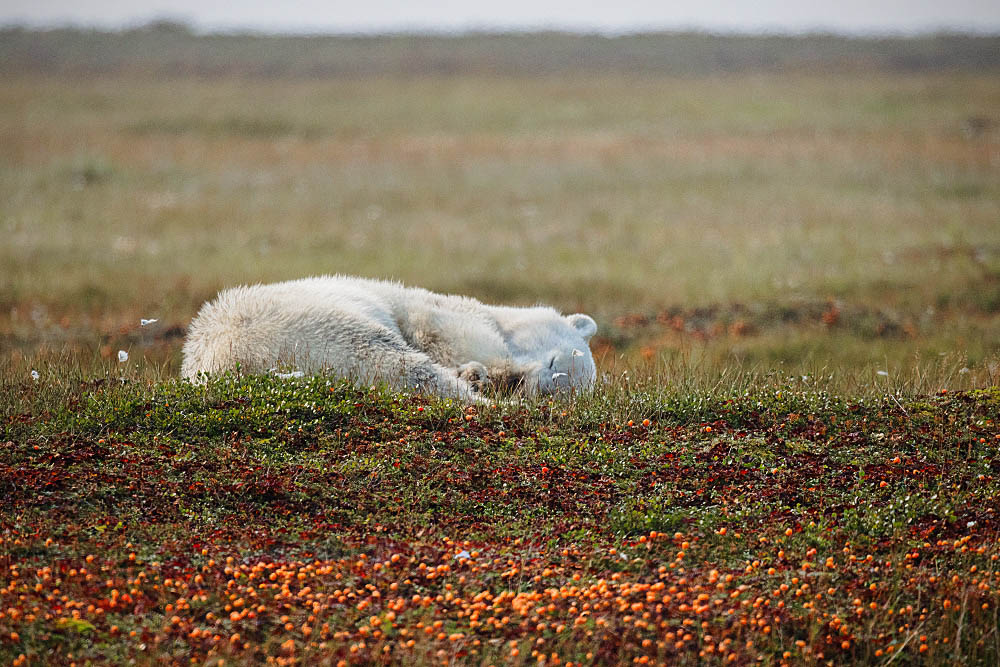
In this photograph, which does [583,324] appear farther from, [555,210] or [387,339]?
→ [555,210]

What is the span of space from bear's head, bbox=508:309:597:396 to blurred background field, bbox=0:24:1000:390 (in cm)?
86

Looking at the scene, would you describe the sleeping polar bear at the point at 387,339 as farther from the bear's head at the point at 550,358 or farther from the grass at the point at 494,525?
the grass at the point at 494,525

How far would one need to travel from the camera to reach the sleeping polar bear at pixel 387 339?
739 centimetres

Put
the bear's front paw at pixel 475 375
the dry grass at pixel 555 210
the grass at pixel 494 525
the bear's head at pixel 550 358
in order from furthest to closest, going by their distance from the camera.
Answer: the dry grass at pixel 555 210 → the bear's head at pixel 550 358 → the bear's front paw at pixel 475 375 → the grass at pixel 494 525

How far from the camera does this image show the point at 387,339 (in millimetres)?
7457

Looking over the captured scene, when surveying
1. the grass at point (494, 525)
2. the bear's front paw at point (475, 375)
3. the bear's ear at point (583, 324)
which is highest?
the bear's ear at point (583, 324)

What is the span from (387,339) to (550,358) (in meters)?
1.37

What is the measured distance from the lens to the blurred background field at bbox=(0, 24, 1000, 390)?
44.1 feet

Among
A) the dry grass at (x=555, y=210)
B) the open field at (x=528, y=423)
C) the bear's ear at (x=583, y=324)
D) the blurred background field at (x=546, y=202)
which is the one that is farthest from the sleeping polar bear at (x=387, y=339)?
the dry grass at (x=555, y=210)

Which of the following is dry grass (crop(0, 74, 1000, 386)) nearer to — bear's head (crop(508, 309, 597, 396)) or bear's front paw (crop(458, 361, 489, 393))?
bear's head (crop(508, 309, 597, 396))

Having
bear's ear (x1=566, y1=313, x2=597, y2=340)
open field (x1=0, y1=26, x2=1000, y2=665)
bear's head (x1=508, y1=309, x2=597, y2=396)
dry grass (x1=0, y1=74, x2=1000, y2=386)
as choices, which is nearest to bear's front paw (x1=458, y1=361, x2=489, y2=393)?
bear's head (x1=508, y1=309, x2=597, y2=396)

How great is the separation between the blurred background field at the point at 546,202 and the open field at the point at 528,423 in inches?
5.2

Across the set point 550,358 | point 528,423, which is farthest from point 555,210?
point 528,423

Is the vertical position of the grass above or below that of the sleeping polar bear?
below
